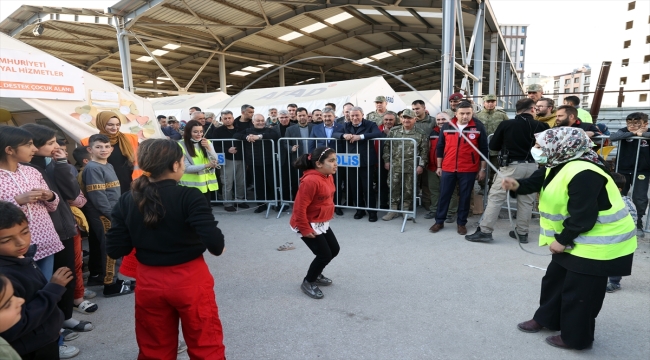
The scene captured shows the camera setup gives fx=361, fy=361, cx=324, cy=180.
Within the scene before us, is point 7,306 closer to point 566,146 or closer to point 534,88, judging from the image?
point 566,146

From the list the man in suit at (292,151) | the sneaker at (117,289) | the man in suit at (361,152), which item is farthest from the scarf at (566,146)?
the man in suit at (292,151)

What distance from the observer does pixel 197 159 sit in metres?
5.18

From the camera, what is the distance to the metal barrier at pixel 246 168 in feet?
22.1

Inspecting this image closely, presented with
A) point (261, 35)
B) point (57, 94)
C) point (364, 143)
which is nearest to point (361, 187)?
point (364, 143)

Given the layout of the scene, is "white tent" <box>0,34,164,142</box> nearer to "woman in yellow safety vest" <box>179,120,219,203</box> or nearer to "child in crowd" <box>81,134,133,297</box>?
"woman in yellow safety vest" <box>179,120,219,203</box>

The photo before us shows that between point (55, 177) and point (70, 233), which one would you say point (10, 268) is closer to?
point (70, 233)

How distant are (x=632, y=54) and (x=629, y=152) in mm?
51631

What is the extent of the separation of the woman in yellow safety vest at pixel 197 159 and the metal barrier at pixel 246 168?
4.68 ft

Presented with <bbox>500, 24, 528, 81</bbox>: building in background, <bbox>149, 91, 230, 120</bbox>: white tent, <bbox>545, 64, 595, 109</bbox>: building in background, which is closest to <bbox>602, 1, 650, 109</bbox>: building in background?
<bbox>545, 64, 595, 109</bbox>: building in background

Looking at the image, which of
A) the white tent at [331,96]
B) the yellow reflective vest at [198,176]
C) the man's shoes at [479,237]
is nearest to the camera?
the man's shoes at [479,237]

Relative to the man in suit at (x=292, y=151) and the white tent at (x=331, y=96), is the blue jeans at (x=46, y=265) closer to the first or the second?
the man in suit at (x=292, y=151)

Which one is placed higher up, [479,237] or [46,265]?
[46,265]

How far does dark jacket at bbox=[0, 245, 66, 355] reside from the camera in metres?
1.64

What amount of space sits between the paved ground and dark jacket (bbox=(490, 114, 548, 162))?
47.3 inches
